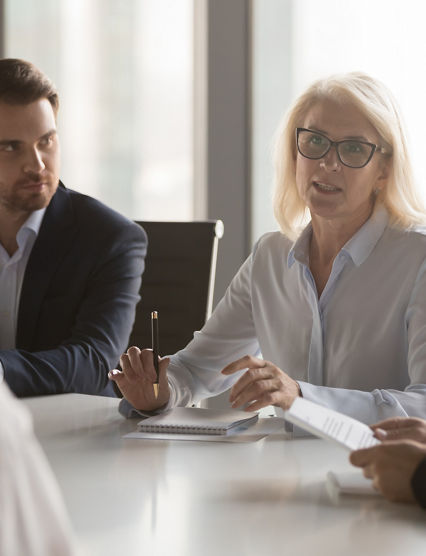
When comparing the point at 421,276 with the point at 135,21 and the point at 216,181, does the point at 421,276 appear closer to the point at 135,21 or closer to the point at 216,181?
the point at 216,181

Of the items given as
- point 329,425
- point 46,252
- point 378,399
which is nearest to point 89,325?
point 46,252

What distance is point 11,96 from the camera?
250cm

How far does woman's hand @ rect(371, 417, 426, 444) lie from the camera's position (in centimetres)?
142

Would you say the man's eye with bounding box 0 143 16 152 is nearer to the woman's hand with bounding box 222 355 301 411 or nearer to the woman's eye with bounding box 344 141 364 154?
the woman's eye with bounding box 344 141 364 154

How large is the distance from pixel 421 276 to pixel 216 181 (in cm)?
213

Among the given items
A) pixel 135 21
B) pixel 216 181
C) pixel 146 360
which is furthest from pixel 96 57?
pixel 146 360

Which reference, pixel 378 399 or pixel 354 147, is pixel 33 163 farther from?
pixel 378 399

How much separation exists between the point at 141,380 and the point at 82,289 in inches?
27.2

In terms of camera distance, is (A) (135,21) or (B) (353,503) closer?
(B) (353,503)

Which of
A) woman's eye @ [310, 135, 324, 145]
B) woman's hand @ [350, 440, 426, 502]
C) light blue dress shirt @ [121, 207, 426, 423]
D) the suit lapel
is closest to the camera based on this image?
woman's hand @ [350, 440, 426, 502]

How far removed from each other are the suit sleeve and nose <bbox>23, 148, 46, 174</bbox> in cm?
25

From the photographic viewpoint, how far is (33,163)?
8.23ft

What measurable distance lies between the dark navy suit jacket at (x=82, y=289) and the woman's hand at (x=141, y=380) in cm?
36

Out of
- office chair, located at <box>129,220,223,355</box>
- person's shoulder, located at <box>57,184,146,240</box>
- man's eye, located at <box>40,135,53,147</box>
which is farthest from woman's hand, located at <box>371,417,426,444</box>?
man's eye, located at <box>40,135,53,147</box>
